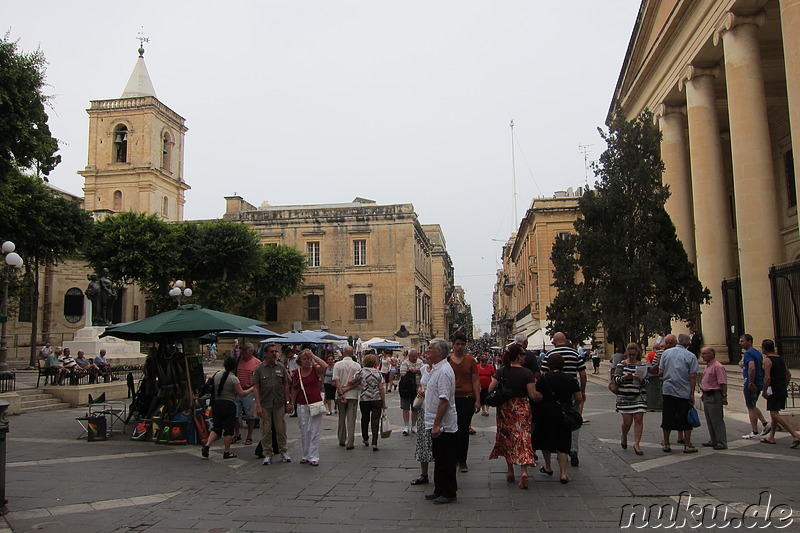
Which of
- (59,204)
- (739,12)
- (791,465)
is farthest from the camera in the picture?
(59,204)

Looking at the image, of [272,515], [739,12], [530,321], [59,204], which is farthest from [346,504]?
[530,321]

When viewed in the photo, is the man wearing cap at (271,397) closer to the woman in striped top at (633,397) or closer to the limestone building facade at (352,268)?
the woman in striped top at (633,397)

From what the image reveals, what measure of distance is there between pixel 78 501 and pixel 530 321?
145 ft

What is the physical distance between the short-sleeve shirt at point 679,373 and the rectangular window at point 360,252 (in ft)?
138

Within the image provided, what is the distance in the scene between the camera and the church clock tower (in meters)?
53.7

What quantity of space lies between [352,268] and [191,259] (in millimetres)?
13081

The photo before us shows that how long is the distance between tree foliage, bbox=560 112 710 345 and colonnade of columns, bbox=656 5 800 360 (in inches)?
63.9

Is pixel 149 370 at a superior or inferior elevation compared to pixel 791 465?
superior

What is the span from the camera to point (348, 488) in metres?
7.33

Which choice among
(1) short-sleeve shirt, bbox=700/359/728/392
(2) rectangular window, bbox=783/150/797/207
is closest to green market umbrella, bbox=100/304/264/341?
(1) short-sleeve shirt, bbox=700/359/728/392

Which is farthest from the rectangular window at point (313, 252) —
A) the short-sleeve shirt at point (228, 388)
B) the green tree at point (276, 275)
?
the short-sleeve shirt at point (228, 388)

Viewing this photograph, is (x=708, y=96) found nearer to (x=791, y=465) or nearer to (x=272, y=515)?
(x=791, y=465)

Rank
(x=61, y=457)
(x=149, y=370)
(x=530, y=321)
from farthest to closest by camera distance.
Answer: (x=530, y=321)
(x=149, y=370)
(x=61, y=457)

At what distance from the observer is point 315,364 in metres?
9.64
